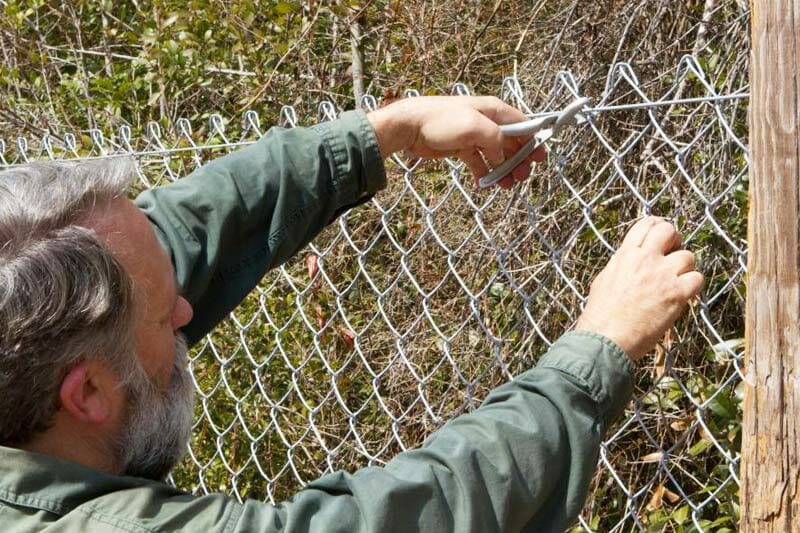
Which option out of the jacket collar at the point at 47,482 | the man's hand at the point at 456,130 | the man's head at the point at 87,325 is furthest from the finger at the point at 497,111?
the jacket collar at the point at 47,482

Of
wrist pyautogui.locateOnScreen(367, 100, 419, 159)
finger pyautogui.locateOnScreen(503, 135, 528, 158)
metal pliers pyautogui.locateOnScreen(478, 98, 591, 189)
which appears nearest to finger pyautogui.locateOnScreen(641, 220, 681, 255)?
metal pliers pyautogui.locateOnScreen(478, 98, 591, 189)

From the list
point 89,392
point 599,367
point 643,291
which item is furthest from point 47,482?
point 643,291

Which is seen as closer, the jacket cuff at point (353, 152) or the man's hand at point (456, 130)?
the man's hand at point (456, 130)

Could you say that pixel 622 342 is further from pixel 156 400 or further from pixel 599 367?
pixel 156 400

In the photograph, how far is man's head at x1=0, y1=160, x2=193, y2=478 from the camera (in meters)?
1.68

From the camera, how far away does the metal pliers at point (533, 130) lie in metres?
2.18

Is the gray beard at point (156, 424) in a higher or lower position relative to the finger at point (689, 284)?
lower

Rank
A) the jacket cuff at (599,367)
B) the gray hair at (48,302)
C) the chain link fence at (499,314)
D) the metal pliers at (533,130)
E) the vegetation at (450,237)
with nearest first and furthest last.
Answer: the gray hair at (48,302), the jacket cuff at (599,367), the metal pliers at (533,130), the chain link fence at (499,314), the vegetation at (450,237)

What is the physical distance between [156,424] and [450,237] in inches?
63.7

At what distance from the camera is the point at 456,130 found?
2.28 metres

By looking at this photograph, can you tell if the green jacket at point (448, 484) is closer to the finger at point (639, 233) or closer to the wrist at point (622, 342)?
the wrist at point (622, 342)

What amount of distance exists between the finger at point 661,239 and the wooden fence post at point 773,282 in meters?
0.22

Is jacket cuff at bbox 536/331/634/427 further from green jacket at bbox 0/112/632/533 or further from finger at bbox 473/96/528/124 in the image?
finger at bbox 473/96/528/124

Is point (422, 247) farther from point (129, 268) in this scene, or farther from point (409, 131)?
point (129, 268)
